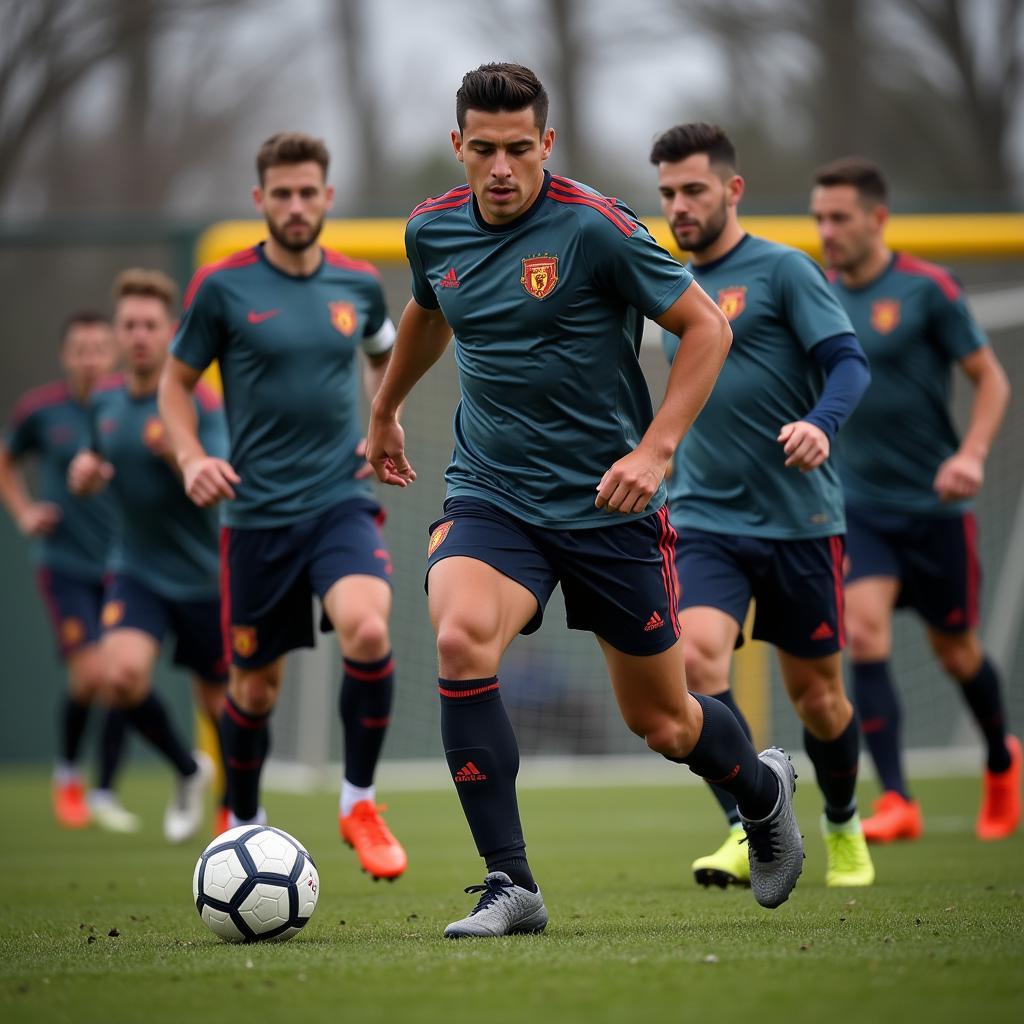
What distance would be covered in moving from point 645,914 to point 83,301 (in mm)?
10291

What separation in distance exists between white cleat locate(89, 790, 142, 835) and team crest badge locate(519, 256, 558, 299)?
5700mm

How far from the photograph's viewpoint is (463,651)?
4.21m

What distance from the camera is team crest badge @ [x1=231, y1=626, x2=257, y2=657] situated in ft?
Result: 20.0

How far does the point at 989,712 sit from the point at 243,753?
3391 millimetres

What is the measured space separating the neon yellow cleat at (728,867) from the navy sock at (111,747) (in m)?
4.94

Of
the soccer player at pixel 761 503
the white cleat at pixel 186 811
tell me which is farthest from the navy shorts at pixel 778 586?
the white cleat at pixel 186 811

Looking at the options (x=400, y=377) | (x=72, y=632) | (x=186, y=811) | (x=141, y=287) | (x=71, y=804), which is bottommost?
(x=71, y=804)

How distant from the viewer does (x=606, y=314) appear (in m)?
4.44

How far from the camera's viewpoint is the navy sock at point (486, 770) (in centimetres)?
425

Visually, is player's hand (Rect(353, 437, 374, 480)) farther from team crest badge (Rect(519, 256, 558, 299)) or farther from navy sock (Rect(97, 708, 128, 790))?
navy sock (Rect(97, 708, 128, 790))

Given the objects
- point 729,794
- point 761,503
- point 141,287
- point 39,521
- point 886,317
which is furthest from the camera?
point 39,521

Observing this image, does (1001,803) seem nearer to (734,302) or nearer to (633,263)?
(734,302)

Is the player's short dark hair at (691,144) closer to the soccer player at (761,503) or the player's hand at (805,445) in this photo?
the soccer player at (761,503)

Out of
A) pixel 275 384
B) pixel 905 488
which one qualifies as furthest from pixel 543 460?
pixel 905 488
